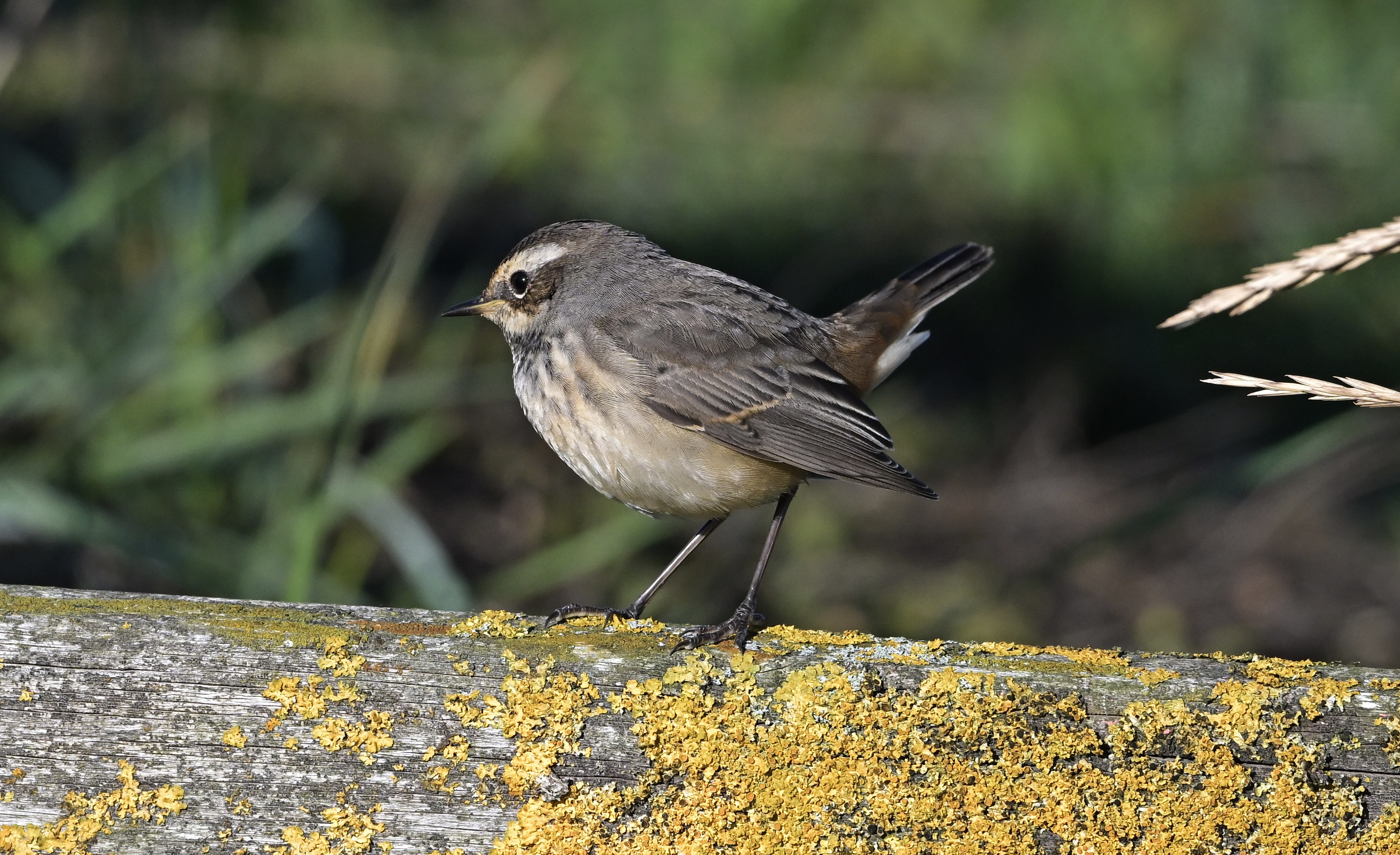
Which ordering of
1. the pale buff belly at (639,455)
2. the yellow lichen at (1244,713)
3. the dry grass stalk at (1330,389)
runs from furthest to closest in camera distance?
the pale buff belly at (639,455) → the yellow lichen at (1244,713) → the dry grass stalk at (1330,389)

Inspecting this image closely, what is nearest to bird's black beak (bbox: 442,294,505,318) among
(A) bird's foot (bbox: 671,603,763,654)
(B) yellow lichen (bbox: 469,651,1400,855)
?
(A) bird's foot (bbox: 671,603,763,654)

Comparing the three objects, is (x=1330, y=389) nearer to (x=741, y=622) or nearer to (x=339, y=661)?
(x=741, y=622)

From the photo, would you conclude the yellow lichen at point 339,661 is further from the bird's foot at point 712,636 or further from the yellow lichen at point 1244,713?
the yellow lichen at point 1244,713

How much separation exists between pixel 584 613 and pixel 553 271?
1.25m

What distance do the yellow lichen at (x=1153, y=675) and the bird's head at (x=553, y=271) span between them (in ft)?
7.15

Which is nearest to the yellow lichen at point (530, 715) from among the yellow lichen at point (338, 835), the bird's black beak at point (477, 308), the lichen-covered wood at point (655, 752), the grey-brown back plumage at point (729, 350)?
the lichen-covered wood at point (655, 752)

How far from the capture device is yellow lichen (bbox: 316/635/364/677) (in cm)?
205

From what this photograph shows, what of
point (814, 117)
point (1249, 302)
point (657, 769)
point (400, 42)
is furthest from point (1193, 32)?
point (657, 769)

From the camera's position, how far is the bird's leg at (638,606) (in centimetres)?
271

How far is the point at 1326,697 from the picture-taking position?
2.00 meters

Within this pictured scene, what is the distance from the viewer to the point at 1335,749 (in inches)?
77.4

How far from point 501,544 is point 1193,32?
4739mm

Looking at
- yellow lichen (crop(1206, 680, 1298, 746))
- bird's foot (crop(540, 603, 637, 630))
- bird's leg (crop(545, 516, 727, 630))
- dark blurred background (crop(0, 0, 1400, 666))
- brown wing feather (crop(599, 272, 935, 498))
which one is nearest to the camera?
yellow lichen (crop(1206, 680, 1298, 746))

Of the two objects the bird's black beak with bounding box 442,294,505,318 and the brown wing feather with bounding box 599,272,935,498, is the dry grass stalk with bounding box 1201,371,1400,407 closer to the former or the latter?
the brown wing feather with bounding box 599,272,935,498
